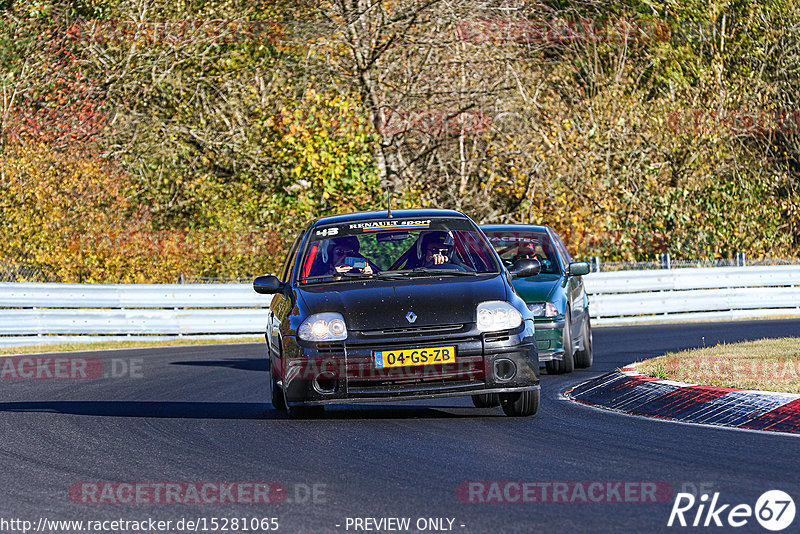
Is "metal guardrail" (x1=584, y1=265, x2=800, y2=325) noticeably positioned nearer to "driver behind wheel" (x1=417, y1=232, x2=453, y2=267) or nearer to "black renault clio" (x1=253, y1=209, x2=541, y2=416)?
"driver behind wheel" (x1=417, y1=232, x2=453, y2=267)

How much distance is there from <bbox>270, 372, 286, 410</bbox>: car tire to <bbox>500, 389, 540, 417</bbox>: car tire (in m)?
2.06

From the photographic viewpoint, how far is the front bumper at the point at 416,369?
9.87 meters

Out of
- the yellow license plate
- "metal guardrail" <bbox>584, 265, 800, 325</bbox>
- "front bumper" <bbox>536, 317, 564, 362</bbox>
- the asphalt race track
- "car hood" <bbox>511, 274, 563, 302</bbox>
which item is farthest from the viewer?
"metal guardrail" <bbox>584, 265, 800, 325</bbox>

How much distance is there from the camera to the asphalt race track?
6.56m

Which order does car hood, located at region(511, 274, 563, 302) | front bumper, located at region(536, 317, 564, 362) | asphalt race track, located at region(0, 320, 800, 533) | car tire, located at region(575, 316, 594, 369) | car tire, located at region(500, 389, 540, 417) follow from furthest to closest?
car tire, located at region(575, 316, 594, 369), car hood, located at region(511, 274, 563, 302), front bumper, located at region(536, 317, 564, 362), car tire, located at region(500, 389, 540, 417), asphalt race track, located at region(0, 320, 800, 533)

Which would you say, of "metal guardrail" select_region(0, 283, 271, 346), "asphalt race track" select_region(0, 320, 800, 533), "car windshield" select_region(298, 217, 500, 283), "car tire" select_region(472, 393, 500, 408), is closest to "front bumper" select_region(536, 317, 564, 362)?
"asphalt race track" select_region(0, 320, 800, 533)

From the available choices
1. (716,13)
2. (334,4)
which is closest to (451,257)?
(334,4)

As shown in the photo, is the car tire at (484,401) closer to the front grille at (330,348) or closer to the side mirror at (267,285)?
the side mirror at (267,285)

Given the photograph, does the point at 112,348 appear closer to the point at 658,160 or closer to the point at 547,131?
the point at 547,131

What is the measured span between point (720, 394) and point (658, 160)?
25706mm

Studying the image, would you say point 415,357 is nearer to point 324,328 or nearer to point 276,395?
point 324,328

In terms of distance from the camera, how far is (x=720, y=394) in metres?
10.5

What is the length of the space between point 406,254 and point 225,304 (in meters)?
14.1

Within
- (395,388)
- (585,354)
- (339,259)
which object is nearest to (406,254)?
(339,259)
